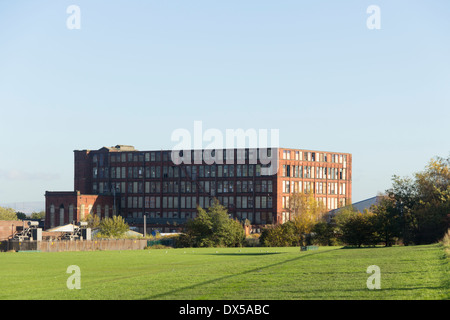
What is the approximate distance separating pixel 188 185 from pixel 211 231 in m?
59.2

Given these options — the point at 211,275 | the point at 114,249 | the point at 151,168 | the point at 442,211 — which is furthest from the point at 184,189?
the point at 211,275

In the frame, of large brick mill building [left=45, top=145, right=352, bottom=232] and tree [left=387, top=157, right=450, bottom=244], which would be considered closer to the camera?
tree [left=387, top=157, right=450, bottom=244]

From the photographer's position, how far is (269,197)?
15262 centimetres

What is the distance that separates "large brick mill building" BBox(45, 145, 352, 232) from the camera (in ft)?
498

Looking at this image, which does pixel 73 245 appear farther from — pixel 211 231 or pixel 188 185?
pixel 188 185

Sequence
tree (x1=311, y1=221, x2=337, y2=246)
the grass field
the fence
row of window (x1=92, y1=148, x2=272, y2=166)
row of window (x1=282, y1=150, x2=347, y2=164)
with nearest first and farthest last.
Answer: the grass field, the fence, tree (x1=311, y1=221, x2=337, y2=246), row of window (x1=92, y1=148, x2=272, y2=166), row of window (x1=282, y1=150, x2=347, y2=164)

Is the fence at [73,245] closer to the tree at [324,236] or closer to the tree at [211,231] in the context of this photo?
the tree at [211,231]

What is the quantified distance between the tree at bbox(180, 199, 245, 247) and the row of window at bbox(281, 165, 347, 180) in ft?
174

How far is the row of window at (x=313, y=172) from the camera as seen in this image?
508ft

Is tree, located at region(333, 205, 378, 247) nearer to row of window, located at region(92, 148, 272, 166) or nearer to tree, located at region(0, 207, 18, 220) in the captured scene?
row of window, located at region(92, 148, 272, 166)

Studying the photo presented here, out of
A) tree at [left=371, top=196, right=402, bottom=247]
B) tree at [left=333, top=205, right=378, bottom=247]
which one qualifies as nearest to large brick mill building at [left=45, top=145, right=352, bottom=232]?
tree at [left=333, top=205, right=378, bottom=247]

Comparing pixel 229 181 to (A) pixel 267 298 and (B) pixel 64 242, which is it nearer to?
(B) pixel 64 242

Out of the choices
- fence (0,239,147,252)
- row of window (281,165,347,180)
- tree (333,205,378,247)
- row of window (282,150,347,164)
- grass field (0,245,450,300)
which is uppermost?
row of window (282,150,347,164)

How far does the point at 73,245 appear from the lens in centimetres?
9056
